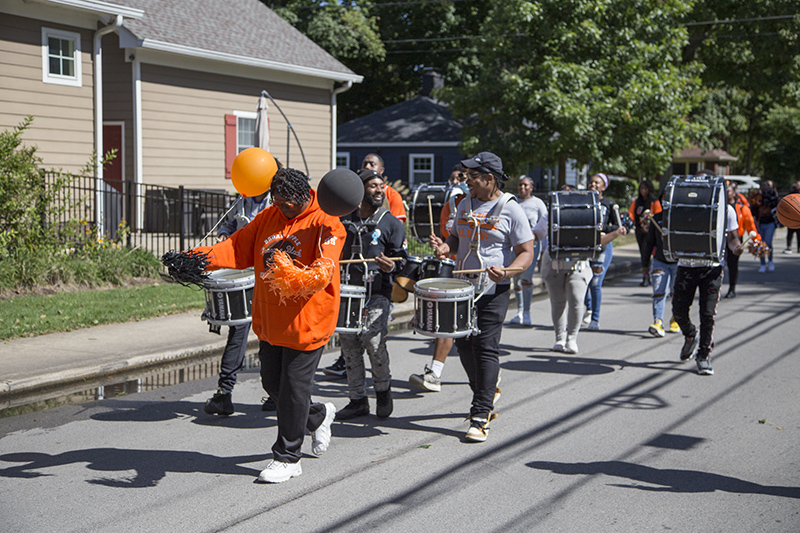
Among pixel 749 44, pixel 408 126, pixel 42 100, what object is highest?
pixel 749 44

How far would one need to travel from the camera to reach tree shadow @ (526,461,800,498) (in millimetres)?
5008

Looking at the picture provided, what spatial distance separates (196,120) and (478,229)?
14.5 metres

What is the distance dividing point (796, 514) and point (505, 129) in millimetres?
19789

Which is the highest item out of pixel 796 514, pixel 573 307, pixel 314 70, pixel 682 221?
pixel 314 70

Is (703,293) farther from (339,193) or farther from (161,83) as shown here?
(161,83)

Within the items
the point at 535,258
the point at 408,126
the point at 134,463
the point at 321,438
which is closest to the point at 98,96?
the point at 535,258

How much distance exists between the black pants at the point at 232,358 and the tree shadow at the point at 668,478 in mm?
2459

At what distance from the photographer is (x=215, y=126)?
19891 mm

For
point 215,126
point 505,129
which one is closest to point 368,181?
point 215,126

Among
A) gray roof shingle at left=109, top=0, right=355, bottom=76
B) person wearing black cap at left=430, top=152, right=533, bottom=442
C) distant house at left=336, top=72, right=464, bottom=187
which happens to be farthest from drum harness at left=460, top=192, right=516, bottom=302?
distant house at left=336, top=72, right=464, bottom=187

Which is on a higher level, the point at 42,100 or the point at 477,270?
the point at 42,100

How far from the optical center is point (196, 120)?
763 inches

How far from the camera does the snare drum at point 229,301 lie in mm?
6062

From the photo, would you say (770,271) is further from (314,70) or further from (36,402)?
(36,402)
